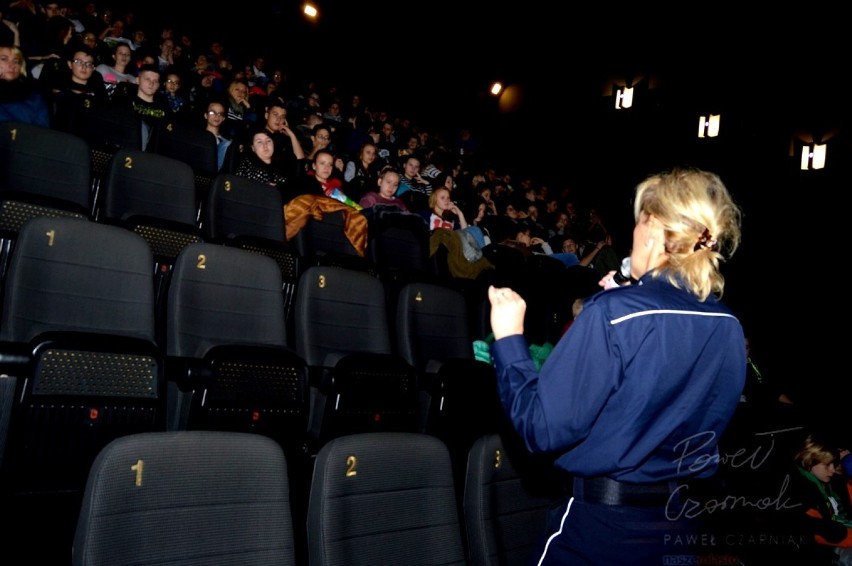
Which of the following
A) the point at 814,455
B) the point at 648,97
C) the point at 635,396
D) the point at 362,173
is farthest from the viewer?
the point at 648,97

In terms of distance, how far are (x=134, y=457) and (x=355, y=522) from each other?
430mm

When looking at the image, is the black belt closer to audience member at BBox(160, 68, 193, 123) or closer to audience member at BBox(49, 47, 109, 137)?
audience member at BBox(49, 47, 109, 137)

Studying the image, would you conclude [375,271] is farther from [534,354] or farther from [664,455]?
[664,455]

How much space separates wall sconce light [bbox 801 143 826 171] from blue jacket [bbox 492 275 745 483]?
7423mm

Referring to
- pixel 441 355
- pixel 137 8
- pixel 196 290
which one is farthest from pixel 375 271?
pixel 137 8

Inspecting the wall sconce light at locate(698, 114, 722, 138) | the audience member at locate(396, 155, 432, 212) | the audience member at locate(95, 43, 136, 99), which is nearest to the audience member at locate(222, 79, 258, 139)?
the audience member at locate(95, 43, 136, 99)

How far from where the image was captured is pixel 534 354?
2.46 metres

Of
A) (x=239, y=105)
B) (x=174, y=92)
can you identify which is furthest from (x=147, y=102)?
(x=239, y=105)

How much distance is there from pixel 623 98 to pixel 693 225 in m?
8.46

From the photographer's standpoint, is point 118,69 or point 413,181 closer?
point 118,69

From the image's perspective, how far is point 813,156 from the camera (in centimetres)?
700

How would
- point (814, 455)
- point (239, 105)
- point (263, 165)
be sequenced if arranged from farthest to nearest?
point (239, 105) → point (263, 165) → point (814, 455)

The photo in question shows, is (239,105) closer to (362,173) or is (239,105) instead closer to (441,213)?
(362,173)

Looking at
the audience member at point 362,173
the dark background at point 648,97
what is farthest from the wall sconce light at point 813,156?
the audience member at point 362,173
